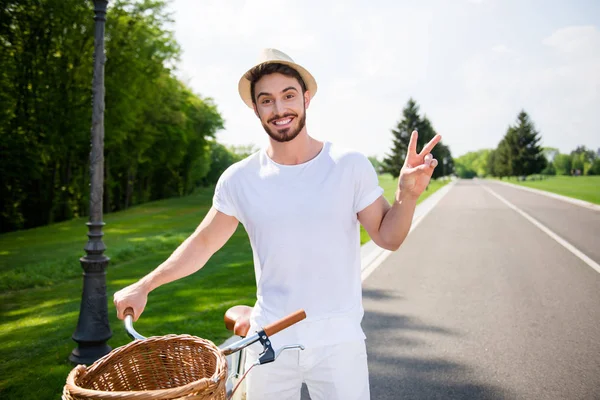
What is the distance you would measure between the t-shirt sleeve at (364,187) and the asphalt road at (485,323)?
9.24ft

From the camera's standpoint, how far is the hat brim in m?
2.57

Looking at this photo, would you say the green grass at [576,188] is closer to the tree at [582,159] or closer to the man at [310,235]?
the man at [310,235]

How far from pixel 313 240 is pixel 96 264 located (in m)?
4.38

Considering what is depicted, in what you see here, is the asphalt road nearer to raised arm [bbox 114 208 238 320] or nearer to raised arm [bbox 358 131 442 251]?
raised arm [bbox 114 208 238 320]

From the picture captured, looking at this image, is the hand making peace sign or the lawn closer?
the hand making peace sign

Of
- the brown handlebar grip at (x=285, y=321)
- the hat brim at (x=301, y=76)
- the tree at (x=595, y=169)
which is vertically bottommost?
the brown handlebar grip at (x=285, y=321)

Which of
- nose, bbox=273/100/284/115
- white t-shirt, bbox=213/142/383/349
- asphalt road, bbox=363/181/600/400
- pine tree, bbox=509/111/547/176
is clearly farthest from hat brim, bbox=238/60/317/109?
pine tree, bbox=509/111/547/176

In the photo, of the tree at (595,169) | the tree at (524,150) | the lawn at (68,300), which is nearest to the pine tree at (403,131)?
the tree at (524,150)

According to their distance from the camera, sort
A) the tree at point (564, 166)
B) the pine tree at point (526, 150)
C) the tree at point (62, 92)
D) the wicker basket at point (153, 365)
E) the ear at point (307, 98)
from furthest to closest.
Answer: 1. the tree at point (564, 166)
2. the pine tree at point (526, 150)
3. the tree at point (62, 92)
4. the ear at point (307, 98)
5. the wicker basket at point (153, 365)

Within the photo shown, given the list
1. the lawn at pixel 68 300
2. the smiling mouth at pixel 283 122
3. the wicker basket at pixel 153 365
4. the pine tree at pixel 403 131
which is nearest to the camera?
the wicker basket at pixel 153 365

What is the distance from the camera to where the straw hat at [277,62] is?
253 centimetres

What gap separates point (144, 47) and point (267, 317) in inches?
1237

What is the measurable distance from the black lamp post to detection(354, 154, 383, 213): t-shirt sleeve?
4.26 m

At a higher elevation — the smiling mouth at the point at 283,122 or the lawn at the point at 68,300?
the smiling mouth at the point at 283,122
